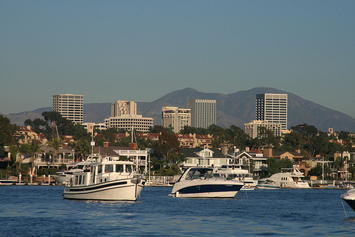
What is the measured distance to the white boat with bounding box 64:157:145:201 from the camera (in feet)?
277

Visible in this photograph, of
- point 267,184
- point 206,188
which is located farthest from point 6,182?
point 206,188

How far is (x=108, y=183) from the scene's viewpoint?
84.7 meters

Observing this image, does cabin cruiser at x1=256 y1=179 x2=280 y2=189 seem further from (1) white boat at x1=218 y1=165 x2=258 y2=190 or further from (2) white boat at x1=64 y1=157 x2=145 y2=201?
(2) white boat at x1=64 y1=157 x2=145 y2=201

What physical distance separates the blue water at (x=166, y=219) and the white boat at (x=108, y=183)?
129cm

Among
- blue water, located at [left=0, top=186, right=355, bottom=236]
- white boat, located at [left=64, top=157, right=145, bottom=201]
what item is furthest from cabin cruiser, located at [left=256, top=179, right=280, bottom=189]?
white boat, located at [left=64, top=157, right=145, bottom=201]

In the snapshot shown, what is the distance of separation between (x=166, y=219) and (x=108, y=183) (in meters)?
17.1

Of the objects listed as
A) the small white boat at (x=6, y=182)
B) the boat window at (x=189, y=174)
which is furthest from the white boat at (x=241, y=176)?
the small white boat at (x=6, y=182)

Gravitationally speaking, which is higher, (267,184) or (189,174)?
(189,174)

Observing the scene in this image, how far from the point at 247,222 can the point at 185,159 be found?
12912cm

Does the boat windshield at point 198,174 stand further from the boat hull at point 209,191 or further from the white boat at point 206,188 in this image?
the boat hull at point 209,191

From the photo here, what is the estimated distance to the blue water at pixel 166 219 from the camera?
58.7 meters

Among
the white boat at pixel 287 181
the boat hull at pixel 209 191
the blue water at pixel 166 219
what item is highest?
the white boat at pixel 287 181

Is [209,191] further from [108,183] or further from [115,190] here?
[108,183]

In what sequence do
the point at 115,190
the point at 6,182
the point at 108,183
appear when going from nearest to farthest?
the point at 115,190, the point at 108,183, the point at 6,182
